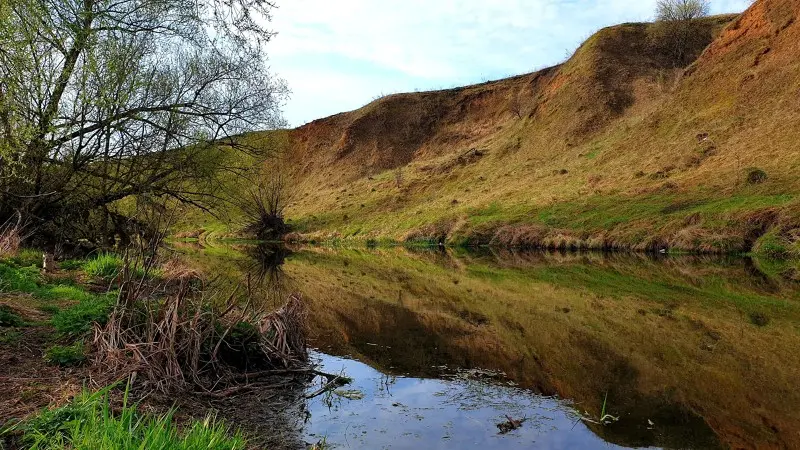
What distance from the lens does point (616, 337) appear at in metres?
9.35

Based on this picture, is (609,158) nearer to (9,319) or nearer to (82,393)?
(9,319)

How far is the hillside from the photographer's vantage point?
25703mm

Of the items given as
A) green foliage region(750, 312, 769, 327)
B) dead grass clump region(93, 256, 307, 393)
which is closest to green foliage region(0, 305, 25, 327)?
dead grass clump region(93, 256, 307, 393)

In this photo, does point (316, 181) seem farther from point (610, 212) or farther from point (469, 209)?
point (610, 212)

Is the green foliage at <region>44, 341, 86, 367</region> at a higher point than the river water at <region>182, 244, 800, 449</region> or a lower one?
higher

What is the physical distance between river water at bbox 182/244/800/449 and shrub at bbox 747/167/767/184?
429 inches

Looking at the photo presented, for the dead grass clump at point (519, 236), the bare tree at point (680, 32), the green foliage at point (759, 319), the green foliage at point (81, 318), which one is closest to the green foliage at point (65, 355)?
the green foliage at point (81, 318)

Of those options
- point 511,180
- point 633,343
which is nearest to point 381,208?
point 511,180

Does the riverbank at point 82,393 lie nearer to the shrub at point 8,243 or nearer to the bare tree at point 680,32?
the shrub at point 8,243

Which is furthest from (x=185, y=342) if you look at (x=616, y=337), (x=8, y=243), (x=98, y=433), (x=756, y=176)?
(x=756, y=176)

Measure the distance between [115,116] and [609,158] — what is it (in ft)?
109

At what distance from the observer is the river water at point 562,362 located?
543 cm

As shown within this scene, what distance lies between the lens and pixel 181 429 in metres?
4.46

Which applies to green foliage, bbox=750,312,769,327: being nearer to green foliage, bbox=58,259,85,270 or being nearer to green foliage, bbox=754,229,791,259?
green foliage, bbox=754,229,791,259
